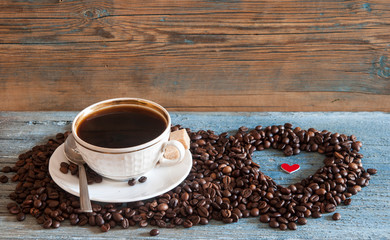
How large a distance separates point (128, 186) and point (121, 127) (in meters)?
0.16

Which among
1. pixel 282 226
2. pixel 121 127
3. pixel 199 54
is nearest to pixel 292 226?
pixel 282 226

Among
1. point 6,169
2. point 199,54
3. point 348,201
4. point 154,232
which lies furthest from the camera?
point 199,54

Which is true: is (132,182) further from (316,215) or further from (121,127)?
(316,215)

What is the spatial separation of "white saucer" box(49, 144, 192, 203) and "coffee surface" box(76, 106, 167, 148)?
0.11 m

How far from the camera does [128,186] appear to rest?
1.08 meters

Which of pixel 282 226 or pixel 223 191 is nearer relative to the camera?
pixel 282 226

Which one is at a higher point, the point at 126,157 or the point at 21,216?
the point at 126,157

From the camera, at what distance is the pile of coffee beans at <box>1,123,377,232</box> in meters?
1.03

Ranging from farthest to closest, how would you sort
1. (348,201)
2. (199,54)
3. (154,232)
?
(199,54) < (348,201) < (154,232)

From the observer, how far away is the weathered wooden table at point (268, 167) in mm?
997

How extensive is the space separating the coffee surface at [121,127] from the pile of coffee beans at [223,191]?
156mm

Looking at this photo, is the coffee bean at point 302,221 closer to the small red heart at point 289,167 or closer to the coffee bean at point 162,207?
the small red heart at point 289,167

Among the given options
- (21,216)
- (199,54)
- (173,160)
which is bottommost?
(21,216)

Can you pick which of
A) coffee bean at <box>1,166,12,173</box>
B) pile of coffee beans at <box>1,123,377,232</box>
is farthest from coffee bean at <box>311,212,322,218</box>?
coffee bean at <box>1,166,12,173</box>
